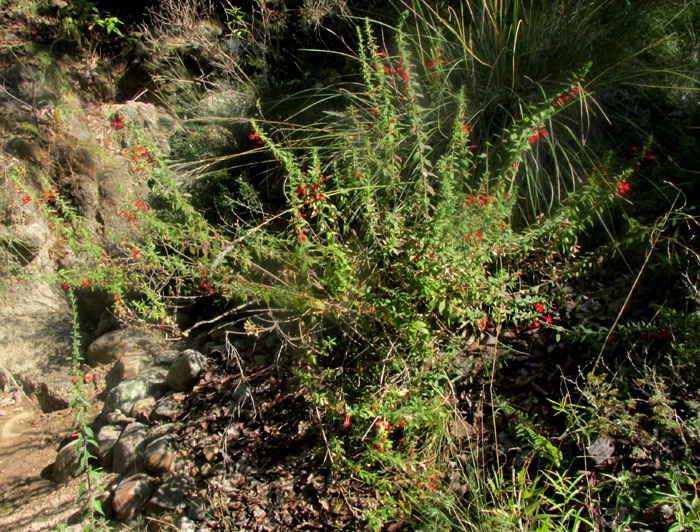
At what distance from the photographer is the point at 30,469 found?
122 inches

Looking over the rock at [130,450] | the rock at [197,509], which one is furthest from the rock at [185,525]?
the rock at [130,450]

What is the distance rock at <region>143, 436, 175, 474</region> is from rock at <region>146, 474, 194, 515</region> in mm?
107

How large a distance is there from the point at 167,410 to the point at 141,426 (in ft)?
0.57

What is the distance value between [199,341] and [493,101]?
2.60 meters

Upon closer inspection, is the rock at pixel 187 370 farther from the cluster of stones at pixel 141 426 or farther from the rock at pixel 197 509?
the rock at pixel 197 509

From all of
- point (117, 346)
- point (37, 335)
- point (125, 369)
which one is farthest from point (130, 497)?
point (37, 335)

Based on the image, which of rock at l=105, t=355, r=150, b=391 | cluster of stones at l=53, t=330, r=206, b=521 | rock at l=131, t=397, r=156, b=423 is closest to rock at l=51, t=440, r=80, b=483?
cluster of stones at l=53, t=330, r=206, b=521

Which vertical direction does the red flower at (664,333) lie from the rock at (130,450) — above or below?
above

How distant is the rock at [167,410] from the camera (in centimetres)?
301

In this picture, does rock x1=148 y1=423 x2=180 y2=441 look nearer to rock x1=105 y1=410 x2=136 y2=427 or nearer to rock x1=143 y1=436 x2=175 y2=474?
rock x1=143 y1=436 x2=175 y2=474

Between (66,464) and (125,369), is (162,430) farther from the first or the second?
(125,369)

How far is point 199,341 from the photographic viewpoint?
3.50 m

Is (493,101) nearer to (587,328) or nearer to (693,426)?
(587,328)

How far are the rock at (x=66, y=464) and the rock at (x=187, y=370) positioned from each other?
0.65m
